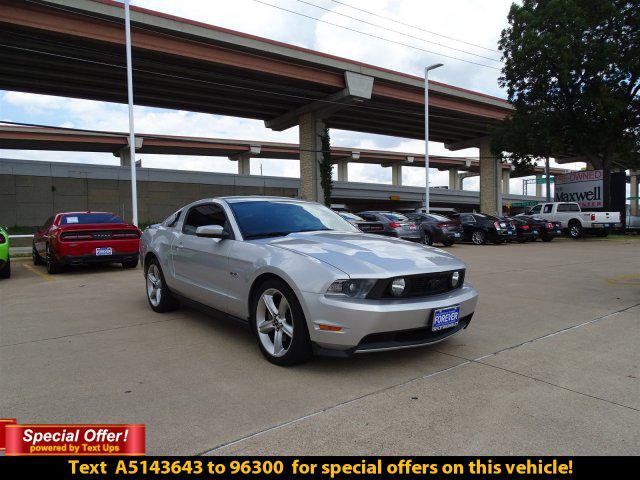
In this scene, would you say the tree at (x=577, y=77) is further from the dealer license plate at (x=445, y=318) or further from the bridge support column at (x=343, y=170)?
the bridge support column at (x=343, y=170)

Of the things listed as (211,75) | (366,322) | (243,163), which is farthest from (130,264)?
(243,163)

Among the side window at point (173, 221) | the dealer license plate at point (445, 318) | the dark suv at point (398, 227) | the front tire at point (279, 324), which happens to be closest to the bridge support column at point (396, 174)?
the dark suv at point (398, 227)

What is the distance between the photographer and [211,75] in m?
28.6

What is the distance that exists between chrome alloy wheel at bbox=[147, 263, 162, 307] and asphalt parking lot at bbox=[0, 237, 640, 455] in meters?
0.25

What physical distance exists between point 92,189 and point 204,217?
33.9 m

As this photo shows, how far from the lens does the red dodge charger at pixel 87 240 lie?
9797 millimetres

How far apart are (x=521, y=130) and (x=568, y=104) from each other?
2.68 m

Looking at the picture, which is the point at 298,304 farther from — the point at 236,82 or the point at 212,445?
the point at 236,82

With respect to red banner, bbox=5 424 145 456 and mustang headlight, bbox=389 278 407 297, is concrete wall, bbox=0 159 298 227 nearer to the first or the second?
red banner, bbox=5 424 145 456

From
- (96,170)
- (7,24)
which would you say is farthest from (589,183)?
(96,170)

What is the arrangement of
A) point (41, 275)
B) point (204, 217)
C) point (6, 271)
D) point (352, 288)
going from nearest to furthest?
point (352, 288) → point (204, 217) → point (6, 271) → point (41, 275)

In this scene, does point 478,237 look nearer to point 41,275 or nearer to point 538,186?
point 41,275

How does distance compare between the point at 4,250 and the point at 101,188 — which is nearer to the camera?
the point at 4,250

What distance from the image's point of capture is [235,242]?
4.54 meters
